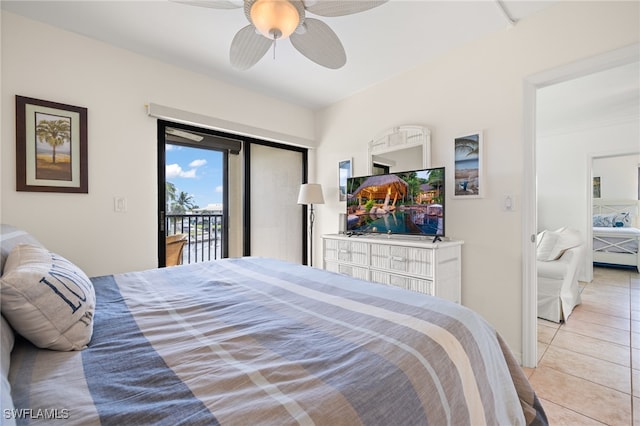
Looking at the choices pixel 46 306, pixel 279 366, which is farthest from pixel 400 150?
pixel 46 306

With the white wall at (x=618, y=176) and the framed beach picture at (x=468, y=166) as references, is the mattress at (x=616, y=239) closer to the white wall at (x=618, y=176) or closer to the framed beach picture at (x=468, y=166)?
the white wall at (x=618, y=176)

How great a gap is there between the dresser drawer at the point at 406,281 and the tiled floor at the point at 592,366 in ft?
2.84

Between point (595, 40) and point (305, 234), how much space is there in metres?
3.25

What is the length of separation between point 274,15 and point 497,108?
187cm

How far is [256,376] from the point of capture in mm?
665

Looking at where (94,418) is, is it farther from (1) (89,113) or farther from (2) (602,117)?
(2) (602,117)

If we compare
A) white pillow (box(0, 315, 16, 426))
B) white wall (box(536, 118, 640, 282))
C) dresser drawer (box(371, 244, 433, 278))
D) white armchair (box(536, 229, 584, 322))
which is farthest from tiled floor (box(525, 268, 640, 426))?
white pillow (box(0, 315, 16, 426))

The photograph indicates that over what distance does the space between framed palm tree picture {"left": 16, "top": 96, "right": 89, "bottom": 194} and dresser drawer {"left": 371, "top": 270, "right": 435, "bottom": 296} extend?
2.56 metres

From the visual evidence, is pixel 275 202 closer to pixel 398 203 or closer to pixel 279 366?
pixel 398 203

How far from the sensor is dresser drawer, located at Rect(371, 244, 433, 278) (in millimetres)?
2195

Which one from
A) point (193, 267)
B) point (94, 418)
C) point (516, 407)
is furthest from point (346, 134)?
point (94, 418)

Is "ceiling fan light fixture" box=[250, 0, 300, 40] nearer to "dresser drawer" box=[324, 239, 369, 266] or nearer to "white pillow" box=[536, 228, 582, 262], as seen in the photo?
"dresser drawer" box=[324, 239, 369, 266]

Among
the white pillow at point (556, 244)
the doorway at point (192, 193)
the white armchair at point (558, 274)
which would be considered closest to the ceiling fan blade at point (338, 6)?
the doorway at point (192, 193)

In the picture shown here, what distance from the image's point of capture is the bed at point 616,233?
4875mm
